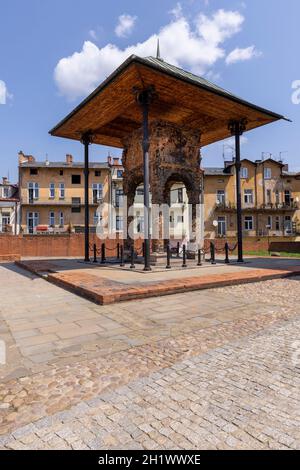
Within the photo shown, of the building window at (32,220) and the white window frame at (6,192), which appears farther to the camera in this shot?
the white window frame at (6,192)

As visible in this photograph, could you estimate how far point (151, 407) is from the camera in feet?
7.72

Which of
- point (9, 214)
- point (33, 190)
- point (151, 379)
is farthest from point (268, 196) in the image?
point (151, 379)

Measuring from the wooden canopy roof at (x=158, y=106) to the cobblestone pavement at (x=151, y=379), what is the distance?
7.50 meters

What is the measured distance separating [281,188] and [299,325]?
40.0 m

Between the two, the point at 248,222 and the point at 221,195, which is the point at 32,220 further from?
the point at 248,222

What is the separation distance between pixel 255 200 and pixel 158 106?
31.0m

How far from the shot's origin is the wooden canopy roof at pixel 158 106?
9.41m

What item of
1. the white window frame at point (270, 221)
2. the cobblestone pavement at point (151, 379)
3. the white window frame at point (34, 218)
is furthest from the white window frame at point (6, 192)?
the cobblestone pavement at point (151, 379)

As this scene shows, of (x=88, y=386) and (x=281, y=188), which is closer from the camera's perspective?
(x=88, y=386)

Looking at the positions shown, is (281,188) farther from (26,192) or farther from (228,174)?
(26,192)

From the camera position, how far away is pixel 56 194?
3822 cm

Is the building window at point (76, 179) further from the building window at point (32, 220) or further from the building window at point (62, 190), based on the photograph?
the building window at point (32, 220)

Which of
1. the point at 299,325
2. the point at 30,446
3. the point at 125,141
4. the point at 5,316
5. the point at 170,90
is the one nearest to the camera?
the point at 30,446

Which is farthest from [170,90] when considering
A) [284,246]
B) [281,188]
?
[281,188]
